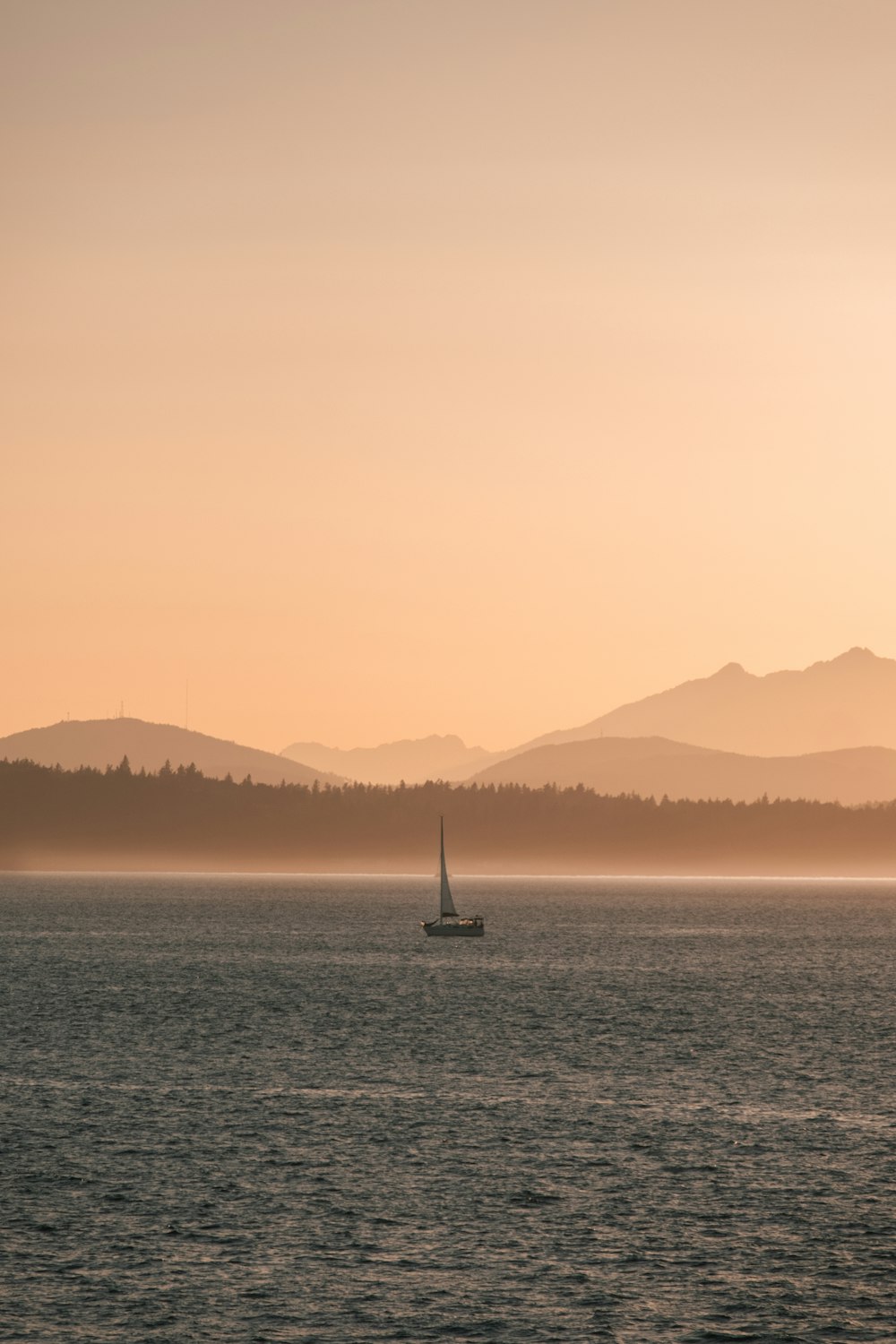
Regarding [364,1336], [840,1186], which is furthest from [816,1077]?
[364,1336]

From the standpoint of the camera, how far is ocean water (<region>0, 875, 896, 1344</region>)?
45344 millimetres

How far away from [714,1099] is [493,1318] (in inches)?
1642

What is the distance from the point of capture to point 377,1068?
94.0 metres

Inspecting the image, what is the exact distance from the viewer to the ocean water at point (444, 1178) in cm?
4534

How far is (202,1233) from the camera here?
176 feet

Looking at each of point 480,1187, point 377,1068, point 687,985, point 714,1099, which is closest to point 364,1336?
point 480,1187

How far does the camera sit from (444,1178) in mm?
62562

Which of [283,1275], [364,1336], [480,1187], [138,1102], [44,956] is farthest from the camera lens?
[44,956]

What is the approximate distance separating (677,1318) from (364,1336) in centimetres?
879

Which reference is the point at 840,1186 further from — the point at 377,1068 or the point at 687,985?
the point at 687,985

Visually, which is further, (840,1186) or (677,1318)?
(840,1186)

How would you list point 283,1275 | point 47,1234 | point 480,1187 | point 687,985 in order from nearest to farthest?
1. point 283,1275
2. point 47,1234
3. point 480,1187
4. point 687,985

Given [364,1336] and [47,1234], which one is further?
[47,1234]

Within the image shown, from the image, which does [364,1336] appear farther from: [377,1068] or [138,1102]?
[377,1068]
